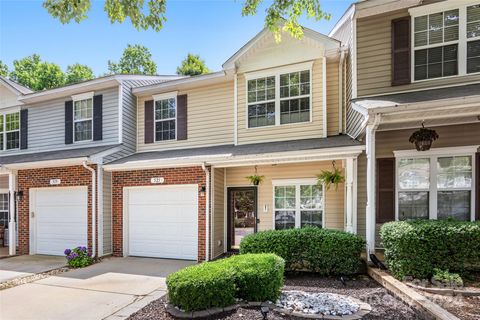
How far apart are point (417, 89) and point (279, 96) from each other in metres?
3.64

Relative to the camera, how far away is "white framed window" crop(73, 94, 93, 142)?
10.7 metres

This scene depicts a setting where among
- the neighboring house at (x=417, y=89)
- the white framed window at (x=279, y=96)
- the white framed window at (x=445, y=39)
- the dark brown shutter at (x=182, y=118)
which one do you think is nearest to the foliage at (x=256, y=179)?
the white framed window at (x=279, y=96)

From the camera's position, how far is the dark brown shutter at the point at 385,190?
7305 mm

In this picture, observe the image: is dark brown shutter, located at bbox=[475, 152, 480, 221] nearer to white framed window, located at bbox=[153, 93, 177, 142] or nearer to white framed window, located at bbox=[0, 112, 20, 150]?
white framed window, located at bbox=[153, 93, 177, 142]

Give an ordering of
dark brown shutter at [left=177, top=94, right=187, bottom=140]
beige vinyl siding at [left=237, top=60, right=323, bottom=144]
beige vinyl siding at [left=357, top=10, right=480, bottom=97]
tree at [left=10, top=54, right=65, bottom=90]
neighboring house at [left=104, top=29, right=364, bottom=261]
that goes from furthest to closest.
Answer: tree at [left=10, top=54, right=65, bottom=90]
dark brown shutter at [left=177, top=94, right=187, bottom=140]
beige vinyl siding at [left=237, top=60, right=323, bottom=144]
neighboring house at [left=104, top=29, right=364, bottom=261]
beige vinyl siding at [left=357, top=10, right=480, bottom=97]

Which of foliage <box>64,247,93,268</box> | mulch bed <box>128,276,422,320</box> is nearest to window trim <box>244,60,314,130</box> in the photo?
mulch bed <box>128,276,422,320</box>

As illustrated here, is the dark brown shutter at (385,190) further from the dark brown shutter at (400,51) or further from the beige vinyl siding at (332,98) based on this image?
the dark brown shutter at (400,51)

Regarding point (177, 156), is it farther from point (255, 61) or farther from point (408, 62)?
point (408, 62)

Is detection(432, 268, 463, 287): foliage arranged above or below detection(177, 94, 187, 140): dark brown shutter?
below

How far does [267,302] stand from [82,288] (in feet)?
13.3

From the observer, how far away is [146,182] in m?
9.02

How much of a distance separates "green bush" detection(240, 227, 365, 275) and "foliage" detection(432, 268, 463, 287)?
56.3 inches

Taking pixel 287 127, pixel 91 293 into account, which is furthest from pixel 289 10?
pixel 91 293

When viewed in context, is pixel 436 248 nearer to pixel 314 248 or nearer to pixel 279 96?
pixel 314 248
